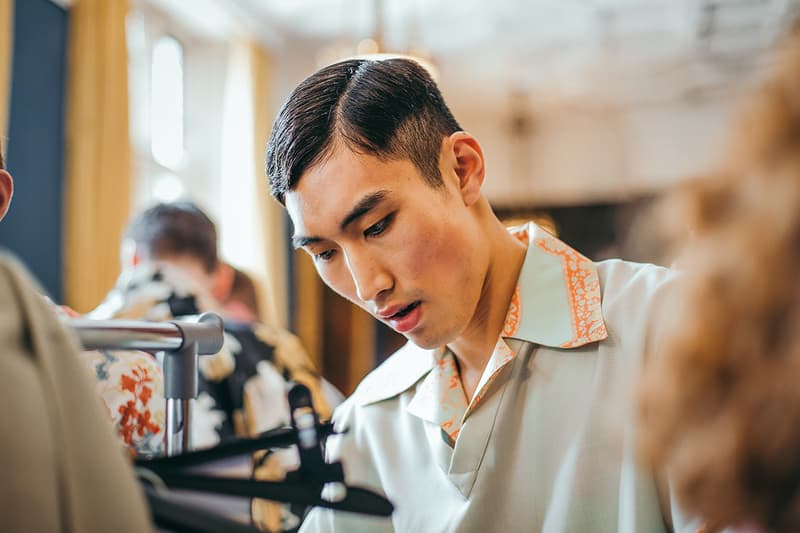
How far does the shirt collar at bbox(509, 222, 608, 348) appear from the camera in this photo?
3.66 ft

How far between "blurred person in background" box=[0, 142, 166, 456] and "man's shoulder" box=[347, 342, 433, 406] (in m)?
0.35

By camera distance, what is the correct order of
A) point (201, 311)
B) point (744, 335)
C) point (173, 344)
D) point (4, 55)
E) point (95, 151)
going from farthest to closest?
point (95, 151) < point (4, 55) < point (201, 311) < point (173, 344) < point (744, 335)

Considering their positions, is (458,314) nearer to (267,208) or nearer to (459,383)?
(459,383)

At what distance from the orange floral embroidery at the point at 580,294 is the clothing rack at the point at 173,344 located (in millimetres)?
526

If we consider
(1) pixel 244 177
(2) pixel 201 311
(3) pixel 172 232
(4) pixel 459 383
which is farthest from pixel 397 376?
(1) pixel 244 177

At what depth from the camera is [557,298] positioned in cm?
116

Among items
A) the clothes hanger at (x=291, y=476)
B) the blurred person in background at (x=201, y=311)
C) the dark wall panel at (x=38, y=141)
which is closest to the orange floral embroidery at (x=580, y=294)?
the clothes hanger at (x=291, y=476)

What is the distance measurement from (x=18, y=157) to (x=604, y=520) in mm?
3636

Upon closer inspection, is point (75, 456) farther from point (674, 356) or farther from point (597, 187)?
point (597, 187)

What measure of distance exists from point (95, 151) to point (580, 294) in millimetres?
3601

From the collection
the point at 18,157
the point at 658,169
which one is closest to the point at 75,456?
the point at 18,157

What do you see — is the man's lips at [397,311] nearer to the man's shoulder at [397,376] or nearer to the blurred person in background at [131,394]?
the man's shoulder at [397,376]

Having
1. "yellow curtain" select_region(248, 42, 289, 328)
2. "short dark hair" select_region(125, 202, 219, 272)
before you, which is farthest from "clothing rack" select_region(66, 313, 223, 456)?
"yellow curtain" select_region(248, 42, 289, 328)

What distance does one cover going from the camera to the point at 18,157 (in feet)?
12.3
